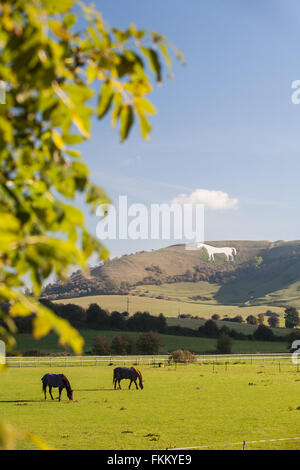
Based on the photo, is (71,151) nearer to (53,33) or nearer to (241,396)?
(53,33)

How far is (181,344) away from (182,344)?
0.29 meters

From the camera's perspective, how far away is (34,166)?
273 cm

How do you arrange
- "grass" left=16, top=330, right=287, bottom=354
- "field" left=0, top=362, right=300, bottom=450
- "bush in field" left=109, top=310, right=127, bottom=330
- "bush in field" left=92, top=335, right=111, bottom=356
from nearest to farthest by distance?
"field" left=0, top=362, right=300, bottom=450, "bush in field" left=92, top=335, right=111, bottom=356, "grass" left=16, top=330, right=287, bottom=354, "bush in field" left=109, top=310, right=127, bottom=330

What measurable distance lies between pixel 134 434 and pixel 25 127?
66.0ft

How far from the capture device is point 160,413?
26.6 metres

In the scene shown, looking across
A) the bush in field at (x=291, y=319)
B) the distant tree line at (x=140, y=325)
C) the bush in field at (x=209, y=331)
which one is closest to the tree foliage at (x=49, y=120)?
the distant tree line at (x=140, y=325)

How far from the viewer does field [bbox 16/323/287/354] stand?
9500 cm

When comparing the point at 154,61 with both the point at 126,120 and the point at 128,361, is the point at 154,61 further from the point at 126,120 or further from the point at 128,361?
the point at 128,361

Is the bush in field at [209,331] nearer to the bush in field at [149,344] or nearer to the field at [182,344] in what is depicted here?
the field at [182,344]

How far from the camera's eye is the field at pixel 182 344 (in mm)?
95000

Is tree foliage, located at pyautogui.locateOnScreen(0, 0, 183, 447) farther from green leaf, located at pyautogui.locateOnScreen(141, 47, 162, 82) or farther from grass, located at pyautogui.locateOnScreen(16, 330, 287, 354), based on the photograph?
grass, located at pyautogui.locateOnScreen(16, 330, 287, 354)

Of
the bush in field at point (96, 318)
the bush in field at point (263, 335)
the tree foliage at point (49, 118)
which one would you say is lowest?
the bush in field at point (263, 335)

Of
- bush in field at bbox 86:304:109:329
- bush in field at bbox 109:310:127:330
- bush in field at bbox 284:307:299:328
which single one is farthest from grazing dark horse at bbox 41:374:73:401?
bush in field at bbox 284:307:299:328

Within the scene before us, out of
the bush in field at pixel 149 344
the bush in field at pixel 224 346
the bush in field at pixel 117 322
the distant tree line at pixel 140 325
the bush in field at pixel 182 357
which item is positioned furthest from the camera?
the bush in field at pixel 117 322
